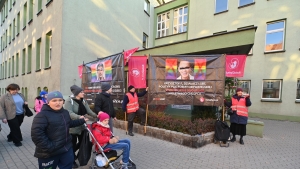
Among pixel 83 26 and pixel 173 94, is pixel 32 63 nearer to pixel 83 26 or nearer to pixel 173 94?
pixel 83 26

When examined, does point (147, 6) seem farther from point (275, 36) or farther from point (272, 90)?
point (272, 90)

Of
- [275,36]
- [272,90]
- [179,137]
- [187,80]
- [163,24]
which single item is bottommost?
[179,137]

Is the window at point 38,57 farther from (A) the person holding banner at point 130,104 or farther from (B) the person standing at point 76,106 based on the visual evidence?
(B) the person standing at point 76,106

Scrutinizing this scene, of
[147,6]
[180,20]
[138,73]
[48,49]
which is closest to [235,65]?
Answer: [138,73]

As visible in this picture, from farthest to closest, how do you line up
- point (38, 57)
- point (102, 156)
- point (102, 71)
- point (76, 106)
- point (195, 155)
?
point (38, 57), point (102, 71), point (195, 155), point (76, 106), point (102, 156)

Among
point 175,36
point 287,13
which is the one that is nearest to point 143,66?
point 287,13

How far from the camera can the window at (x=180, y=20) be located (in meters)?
17.2

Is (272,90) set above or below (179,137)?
above

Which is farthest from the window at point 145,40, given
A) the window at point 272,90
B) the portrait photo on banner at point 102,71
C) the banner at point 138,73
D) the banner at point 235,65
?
the banner at point 235,65

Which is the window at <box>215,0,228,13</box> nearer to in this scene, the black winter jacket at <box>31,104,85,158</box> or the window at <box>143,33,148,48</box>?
the window at <box>143,33,148,48</box>

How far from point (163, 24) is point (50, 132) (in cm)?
1912

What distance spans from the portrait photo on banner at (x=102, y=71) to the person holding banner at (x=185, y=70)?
296cm

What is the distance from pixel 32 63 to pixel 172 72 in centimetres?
1271

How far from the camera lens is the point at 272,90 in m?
11.3
